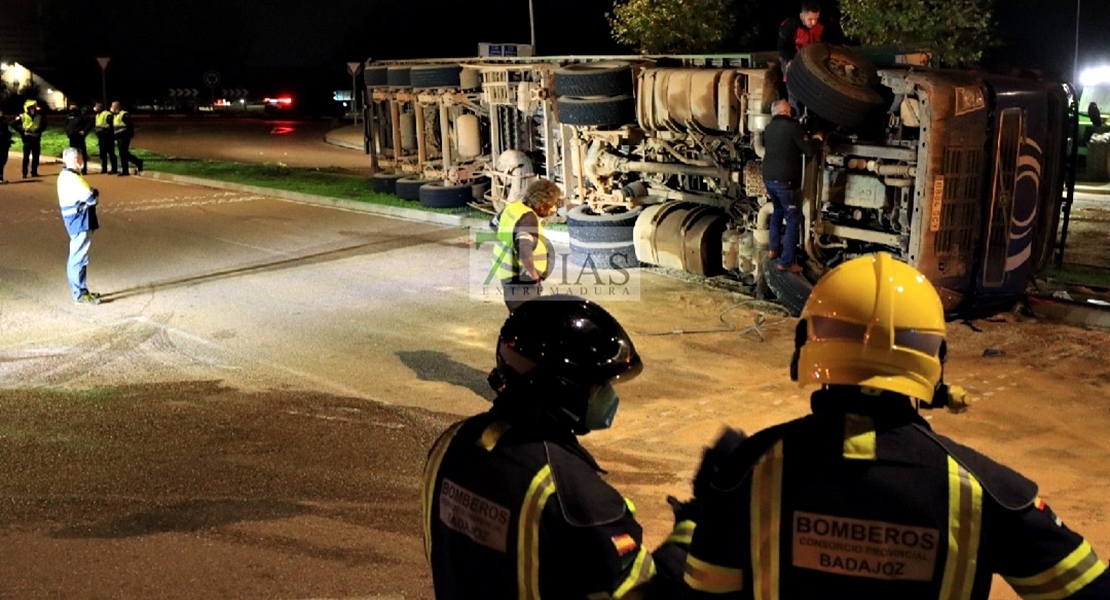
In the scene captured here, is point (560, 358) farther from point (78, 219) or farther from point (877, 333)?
point (78, 219)

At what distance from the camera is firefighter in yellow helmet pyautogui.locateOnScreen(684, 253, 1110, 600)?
2.16 meters

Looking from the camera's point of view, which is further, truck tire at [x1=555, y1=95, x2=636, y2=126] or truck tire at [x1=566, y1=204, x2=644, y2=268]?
truck tire at [x1=555, y1=95, x2=636, y2=126]

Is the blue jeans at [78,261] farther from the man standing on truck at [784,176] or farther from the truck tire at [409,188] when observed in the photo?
the truck tire at [409,188]

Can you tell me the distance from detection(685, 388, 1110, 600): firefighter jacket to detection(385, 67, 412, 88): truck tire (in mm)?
17325

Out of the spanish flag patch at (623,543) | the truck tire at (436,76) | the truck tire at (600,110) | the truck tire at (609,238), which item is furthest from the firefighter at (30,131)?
the spanish flag patch at (623,543)

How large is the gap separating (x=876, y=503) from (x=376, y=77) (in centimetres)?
1897

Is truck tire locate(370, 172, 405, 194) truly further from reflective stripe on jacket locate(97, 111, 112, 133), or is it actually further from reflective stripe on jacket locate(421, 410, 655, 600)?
reflective stripe on jacket locate(421, 410, 655, 600)

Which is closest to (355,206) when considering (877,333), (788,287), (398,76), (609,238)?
(398,76)

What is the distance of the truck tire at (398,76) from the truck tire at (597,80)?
578cm

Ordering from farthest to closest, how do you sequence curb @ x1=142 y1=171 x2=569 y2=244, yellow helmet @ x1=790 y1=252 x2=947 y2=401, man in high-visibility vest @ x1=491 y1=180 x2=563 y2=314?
1. curb @ x1=142 y1=171 x2=569 y2=244
2. man in high-visibility vest @ x1=491 y1=180 x2=563 y2=314
3. yellow helmet @ x1=790 y1=252 x2=947 y2=401

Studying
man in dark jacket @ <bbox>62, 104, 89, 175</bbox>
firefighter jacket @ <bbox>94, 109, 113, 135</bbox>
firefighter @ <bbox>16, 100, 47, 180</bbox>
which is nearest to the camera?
man in dark jacket @ <bbox>62, 104, 89, 175</bbox>

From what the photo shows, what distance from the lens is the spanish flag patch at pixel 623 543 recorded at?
2.40 meters

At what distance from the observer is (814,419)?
2297 millimetres

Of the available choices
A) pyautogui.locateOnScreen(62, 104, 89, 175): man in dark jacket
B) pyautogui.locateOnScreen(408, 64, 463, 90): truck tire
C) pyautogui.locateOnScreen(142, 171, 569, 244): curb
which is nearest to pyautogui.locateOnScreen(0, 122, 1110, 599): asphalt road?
pyautogui.locateOnScreen(142, 171, 569, 244): curb
